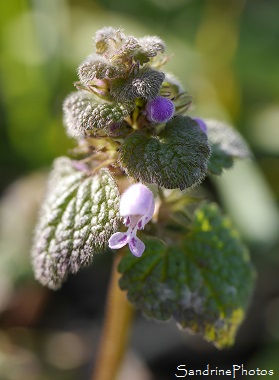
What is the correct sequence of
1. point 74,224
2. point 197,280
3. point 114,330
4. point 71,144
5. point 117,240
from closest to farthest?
point 117,240 → point 74,224 → point 197,280 → point 114,330 → point 71,144

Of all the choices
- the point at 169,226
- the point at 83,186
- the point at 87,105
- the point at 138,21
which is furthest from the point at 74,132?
the point at 138,21

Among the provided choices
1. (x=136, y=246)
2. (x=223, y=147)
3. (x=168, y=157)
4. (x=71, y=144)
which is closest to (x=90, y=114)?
(x=168, y=157)

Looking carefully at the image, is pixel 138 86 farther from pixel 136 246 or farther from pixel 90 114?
pixel 136 246

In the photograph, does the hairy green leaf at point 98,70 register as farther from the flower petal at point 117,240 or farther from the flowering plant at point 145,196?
the flower petal at point 117,240

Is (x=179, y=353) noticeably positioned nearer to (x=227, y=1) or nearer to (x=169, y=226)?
(x=169, y=226)

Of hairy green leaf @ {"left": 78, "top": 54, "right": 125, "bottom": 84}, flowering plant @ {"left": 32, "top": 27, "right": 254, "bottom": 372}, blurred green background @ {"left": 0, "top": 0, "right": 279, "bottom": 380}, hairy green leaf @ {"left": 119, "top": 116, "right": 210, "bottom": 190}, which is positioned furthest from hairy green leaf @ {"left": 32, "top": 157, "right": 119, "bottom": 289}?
blurred green background @ {"left": 0, "top": 0, "right": 279, "bottom": 380}

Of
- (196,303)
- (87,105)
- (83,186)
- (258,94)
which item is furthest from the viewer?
(258,94)
